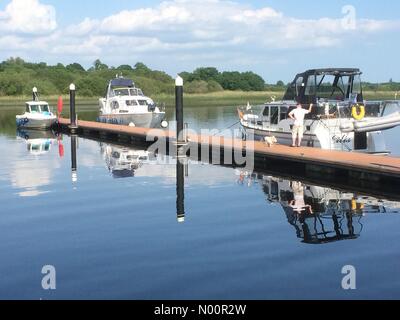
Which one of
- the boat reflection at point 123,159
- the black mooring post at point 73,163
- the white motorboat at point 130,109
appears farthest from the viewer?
the white motorboat at point 130,109

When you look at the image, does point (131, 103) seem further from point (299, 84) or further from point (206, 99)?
point (206, 99)

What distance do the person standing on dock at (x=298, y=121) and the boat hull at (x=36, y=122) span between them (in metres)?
20.3

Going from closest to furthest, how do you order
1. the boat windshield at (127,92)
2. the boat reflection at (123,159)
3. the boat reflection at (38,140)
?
1. the boat reflection at (123,159)
2. the boat reflection at (38,140)
3. the boat windshield at (127,92)

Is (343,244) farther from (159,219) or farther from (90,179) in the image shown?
(90,179)

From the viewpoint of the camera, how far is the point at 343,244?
33.0ft

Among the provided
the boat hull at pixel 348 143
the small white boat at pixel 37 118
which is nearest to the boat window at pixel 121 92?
the small white boat at pixel 37 118

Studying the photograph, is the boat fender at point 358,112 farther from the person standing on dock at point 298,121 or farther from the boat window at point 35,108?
the boat window at point 35,108

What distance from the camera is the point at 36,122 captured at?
36438 millimetres

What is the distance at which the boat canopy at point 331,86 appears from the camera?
→ 21.7 m

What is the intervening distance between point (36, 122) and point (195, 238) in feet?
91.3

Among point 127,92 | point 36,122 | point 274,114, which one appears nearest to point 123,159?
point 274,114
